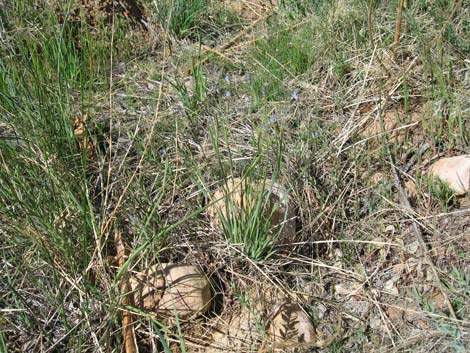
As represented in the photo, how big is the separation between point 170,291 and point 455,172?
44.5 inches

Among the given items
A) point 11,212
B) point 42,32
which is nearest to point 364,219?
point 11,212

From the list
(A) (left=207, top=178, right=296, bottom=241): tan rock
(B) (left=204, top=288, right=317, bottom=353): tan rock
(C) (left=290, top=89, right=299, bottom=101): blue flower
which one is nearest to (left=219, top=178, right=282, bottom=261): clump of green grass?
(A) (left=207, top=178, right=296, bottom=241): tan rock

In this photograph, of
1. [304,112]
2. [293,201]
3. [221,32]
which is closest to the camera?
[293,201]

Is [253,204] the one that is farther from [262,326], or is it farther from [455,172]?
[455,172]

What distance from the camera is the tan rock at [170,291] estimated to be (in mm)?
1976

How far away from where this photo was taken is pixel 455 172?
89.4 inches

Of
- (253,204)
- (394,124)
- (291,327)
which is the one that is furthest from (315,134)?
(291,327)

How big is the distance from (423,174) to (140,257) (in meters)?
1.14

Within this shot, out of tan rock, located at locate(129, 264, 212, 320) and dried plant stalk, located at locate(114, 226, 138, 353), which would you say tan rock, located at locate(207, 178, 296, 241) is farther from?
dried plant stalk, located at locate(114, 226, 138, 353)

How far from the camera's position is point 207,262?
2.14 m

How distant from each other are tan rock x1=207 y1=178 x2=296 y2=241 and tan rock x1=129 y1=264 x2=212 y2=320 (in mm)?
236

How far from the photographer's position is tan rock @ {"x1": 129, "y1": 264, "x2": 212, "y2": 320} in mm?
1976

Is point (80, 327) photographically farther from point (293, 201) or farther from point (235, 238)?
point (293, 201)

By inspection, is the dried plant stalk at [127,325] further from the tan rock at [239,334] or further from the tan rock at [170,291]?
the tan rock at [239,334]
